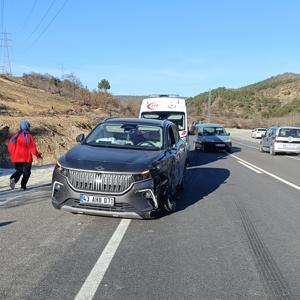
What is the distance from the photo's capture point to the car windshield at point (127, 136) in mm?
8750

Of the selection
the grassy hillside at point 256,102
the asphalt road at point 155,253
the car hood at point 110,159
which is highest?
the car hood at point 110,159

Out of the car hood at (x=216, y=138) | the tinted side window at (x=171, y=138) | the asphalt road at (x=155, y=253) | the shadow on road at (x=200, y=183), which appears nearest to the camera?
the asphalt road at (x=155, y=253)

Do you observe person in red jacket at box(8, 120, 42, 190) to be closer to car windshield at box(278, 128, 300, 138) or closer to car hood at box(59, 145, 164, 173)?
car hood at box(59, 145, 164, 173)

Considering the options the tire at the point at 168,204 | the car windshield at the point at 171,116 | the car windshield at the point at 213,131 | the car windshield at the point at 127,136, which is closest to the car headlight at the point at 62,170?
the car windshield at the point at 127,136

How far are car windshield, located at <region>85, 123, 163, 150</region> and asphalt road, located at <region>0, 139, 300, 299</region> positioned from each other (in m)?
1.38

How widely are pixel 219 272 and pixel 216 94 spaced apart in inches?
6052

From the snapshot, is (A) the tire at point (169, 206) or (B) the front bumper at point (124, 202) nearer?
(B) the front bumper at point (124, 202)

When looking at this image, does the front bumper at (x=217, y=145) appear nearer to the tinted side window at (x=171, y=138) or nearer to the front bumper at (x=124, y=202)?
the tinted side window at (x=171, y=138)

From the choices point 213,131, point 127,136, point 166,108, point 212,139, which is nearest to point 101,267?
point 127,136

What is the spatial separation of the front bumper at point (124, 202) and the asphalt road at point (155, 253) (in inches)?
9.3

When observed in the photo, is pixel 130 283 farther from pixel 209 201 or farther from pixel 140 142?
pixel 209 201

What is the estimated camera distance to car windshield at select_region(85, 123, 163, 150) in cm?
875

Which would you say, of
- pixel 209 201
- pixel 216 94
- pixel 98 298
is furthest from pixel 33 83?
pixel 216 94

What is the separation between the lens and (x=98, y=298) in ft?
14.5
